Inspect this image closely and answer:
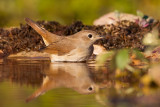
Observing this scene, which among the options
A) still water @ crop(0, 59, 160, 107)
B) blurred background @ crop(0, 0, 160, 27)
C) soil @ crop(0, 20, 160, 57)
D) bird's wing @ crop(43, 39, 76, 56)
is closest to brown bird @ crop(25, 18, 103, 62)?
bird's wing @ crop(43, 39, 76, 56)

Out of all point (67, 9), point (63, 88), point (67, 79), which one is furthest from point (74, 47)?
point (67, 9)

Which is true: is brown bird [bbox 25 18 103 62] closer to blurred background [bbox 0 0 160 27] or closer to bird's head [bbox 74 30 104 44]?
bird's head [bbox 74 30 104 44]

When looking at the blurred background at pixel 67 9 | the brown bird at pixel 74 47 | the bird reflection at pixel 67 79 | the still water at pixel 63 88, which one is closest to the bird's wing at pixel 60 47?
the brown bird at pixel 74 47

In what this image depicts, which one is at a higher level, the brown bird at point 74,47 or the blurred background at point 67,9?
the blurred background at point 67,9

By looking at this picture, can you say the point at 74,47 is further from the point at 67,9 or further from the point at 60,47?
the point at 67,9

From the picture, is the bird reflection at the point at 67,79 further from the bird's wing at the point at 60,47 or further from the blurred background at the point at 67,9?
the blurred background at the point at 67,9

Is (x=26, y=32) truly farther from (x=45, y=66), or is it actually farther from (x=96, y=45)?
(x=45, y=66)
